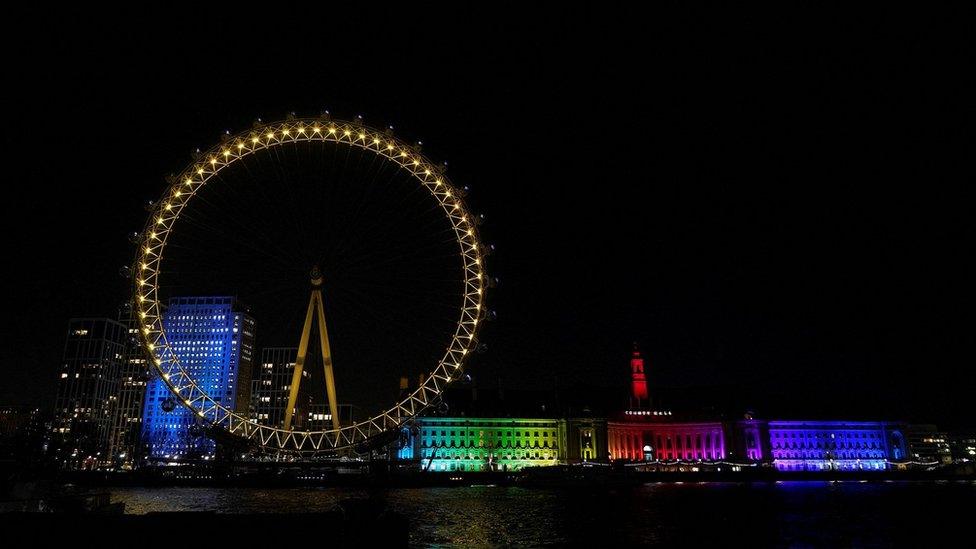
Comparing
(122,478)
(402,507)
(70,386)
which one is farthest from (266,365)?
(402,507)

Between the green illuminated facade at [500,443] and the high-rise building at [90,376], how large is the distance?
7322 centimetres

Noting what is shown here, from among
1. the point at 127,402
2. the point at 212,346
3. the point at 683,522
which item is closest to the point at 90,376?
the point at 127,402

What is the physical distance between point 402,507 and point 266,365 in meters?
155

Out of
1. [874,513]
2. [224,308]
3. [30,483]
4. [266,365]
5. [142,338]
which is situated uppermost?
[224,308]

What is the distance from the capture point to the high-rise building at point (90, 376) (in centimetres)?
14425

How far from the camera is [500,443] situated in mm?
118812

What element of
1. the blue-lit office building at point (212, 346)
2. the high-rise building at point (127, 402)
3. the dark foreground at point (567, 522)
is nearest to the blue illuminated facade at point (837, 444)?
the dark foreground at point (567, 522)

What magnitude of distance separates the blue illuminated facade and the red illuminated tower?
25.0 meters

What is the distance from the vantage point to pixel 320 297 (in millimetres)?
42531

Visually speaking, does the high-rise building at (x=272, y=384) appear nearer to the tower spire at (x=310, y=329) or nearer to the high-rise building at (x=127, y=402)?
the high-rise building at (x=127, y=402)

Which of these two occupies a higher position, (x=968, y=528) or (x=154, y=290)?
(x=154, y=290)

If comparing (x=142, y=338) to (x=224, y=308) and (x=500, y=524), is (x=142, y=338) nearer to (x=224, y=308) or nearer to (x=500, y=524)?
(x=500, y=524)

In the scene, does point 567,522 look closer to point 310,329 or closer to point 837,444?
point 310,329

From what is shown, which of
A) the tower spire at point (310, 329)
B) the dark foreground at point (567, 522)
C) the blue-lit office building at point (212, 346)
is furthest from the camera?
the blue-lit office building at point (212, 346)
